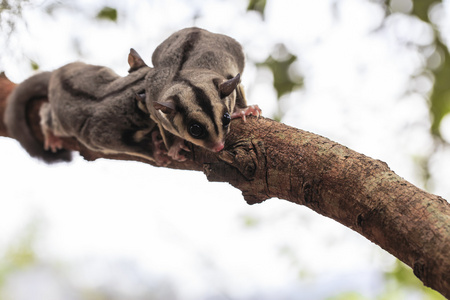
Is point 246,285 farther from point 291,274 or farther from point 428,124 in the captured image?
point 428,124

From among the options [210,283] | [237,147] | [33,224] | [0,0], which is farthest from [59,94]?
[210,283]

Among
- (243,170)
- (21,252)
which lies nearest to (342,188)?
(243,170)

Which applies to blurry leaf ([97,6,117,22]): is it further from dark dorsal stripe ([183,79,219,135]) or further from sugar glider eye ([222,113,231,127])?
sugar glider eye ([222,113,231,127])

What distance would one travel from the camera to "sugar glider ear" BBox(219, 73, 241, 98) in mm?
2855

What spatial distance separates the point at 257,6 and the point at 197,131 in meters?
2.07

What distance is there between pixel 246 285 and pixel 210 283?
0.49 meters

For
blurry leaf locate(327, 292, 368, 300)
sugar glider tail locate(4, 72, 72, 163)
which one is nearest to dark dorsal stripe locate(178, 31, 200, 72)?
sugar glider tail locate(4, 72, 72, 163)

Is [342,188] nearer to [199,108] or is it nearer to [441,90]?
[199,108]

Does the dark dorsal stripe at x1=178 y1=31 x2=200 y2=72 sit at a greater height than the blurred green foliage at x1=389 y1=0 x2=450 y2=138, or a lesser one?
lesser

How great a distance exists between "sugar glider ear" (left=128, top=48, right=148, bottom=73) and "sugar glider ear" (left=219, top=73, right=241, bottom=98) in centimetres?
102

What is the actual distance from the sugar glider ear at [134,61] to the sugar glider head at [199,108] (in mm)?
626

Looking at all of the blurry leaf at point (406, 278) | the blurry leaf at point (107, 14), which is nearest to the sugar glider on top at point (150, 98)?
the blurry leaf at point (107, 14)

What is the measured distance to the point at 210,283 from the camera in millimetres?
5766

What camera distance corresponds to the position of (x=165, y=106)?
2.79 meters
